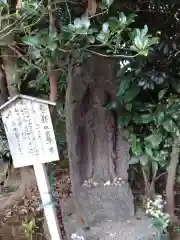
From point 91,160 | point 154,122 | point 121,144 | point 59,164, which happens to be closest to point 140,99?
point 154,122

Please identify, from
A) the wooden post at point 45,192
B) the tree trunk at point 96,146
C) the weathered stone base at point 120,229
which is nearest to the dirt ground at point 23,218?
the weathered stone base at point 120,229

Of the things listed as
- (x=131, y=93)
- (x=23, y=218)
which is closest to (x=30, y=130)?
(x=131, y=93)

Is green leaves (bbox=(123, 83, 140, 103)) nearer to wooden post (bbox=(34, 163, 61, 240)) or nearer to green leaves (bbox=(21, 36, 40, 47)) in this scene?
wooden post (bbox=(34, 163, 61, 240))

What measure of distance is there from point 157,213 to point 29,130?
1.19 m

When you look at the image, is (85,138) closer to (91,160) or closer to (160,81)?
(91,160)

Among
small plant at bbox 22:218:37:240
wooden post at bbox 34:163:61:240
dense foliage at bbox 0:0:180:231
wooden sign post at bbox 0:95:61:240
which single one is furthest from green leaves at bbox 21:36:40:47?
small plant at bbox 22:218:37:240

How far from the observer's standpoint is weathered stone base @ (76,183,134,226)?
2.48 meters

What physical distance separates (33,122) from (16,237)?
1277 millimetres

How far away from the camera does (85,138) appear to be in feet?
8.46

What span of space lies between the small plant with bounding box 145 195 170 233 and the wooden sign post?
3.31 feet

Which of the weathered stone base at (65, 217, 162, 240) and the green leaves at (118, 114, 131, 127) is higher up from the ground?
the green leaves at (118, 114, 131, 127)

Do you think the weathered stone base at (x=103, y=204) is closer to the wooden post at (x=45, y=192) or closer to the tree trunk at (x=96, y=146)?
the tree trunk at (x=96, y=146)

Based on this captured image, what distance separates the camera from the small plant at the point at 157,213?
239 cm

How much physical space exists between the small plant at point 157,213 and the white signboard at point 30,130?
1011 millimetres
